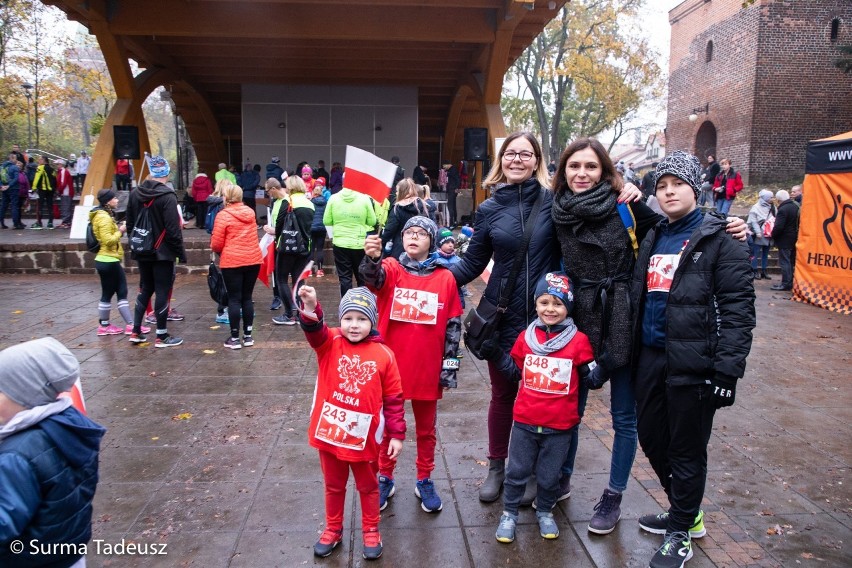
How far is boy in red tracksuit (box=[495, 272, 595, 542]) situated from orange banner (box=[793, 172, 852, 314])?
26.9 feet

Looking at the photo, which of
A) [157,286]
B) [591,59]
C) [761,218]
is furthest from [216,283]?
[591,59]

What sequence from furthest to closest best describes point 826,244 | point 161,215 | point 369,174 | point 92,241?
point 826,244, point 92,241, point 161,215, point 369,174

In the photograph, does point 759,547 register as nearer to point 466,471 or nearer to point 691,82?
point 466,471

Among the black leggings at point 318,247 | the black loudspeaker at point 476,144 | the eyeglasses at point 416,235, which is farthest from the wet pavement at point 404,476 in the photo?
the black loudspeaker at point 476,144

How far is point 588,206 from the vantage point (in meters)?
3.07

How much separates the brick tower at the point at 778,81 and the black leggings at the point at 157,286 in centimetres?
2213

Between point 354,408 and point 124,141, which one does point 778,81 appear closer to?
point 124,141

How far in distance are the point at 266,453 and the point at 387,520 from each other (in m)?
1.22

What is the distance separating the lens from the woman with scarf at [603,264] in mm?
3109

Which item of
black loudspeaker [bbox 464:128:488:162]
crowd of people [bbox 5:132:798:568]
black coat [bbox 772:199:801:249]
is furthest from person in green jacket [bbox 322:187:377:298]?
black loudspeaker [bbox 464:128:488:162]

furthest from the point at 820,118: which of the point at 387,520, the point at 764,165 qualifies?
the point at 387,520

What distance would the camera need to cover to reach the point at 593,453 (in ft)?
14.1

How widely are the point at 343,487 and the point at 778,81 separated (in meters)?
24.6

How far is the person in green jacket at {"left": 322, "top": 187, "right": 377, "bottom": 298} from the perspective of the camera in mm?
7629
